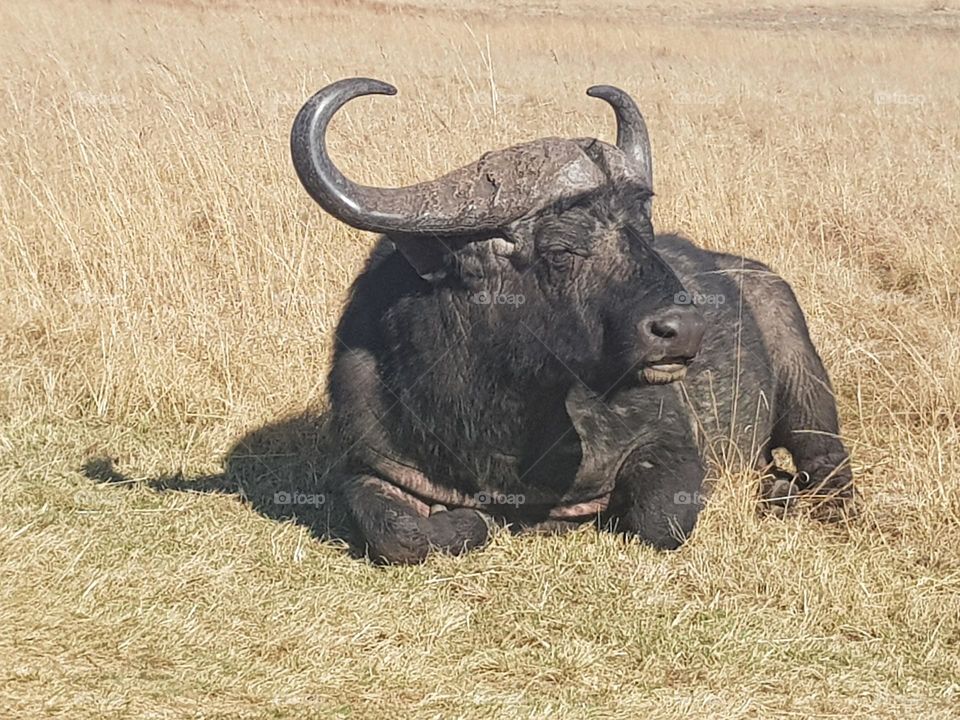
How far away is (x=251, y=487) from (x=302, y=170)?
1768mm

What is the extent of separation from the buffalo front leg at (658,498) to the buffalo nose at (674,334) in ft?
3.22

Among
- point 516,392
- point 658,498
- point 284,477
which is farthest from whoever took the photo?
point 284,477

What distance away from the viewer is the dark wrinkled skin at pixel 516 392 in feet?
15.5

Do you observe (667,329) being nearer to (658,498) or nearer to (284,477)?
(658,498)

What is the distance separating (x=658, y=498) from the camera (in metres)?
5.09

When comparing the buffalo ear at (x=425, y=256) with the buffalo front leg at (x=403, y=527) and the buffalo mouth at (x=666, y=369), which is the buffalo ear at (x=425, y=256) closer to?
the buffalo front leg at (x=403, y=527)

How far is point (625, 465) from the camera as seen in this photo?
208 inches

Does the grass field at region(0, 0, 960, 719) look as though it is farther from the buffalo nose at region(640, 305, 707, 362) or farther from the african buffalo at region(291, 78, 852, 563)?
the buffalo nose at region(640, 305, 707, 362)

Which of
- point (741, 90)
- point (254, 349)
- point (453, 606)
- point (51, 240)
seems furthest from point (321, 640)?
point (741, 90)

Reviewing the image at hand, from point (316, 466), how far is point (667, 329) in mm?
2293

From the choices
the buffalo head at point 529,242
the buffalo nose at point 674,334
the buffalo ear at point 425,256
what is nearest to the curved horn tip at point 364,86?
the buffalo head at point 529,242

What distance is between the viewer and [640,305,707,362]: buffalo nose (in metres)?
4.24

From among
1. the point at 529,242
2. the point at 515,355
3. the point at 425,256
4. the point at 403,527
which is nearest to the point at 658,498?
the point at 515,355

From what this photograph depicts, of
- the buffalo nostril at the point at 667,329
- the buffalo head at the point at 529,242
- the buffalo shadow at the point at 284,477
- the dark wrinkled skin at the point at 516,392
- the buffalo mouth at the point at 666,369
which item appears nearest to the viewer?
the buffalo nostril at the point at 667,329
